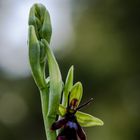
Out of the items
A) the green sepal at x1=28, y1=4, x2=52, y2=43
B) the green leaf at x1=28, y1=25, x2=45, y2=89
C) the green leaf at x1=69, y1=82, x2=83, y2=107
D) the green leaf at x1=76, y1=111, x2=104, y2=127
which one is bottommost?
the green leaf at x1=76, y1=111, x2=104, y2=127

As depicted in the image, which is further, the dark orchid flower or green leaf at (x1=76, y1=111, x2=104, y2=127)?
green leaf at (x1=76, y1=111, x2=104, y2=127)

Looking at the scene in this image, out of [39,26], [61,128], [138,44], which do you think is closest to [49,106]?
[61,128]

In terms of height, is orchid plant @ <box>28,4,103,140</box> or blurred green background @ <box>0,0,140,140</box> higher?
orchid plant @ <box>28,4,103,140</box>

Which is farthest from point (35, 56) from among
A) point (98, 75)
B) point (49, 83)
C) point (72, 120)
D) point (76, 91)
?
point (98, 75)

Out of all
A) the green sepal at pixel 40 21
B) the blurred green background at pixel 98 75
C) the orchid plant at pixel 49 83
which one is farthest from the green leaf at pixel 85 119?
the blurred green background at pixel 98 75

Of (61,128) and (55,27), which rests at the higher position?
(61,128)

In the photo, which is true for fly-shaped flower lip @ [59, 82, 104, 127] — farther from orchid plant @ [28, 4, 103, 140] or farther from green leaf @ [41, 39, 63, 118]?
green leaf @ [41, 39, 63, 118]

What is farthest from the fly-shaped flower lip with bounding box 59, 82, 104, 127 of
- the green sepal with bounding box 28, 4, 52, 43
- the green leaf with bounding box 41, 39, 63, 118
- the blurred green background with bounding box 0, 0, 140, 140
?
the blurred green background with bounding box 0, 0, 140, 140

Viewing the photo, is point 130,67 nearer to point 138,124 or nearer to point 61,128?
point 138,124
